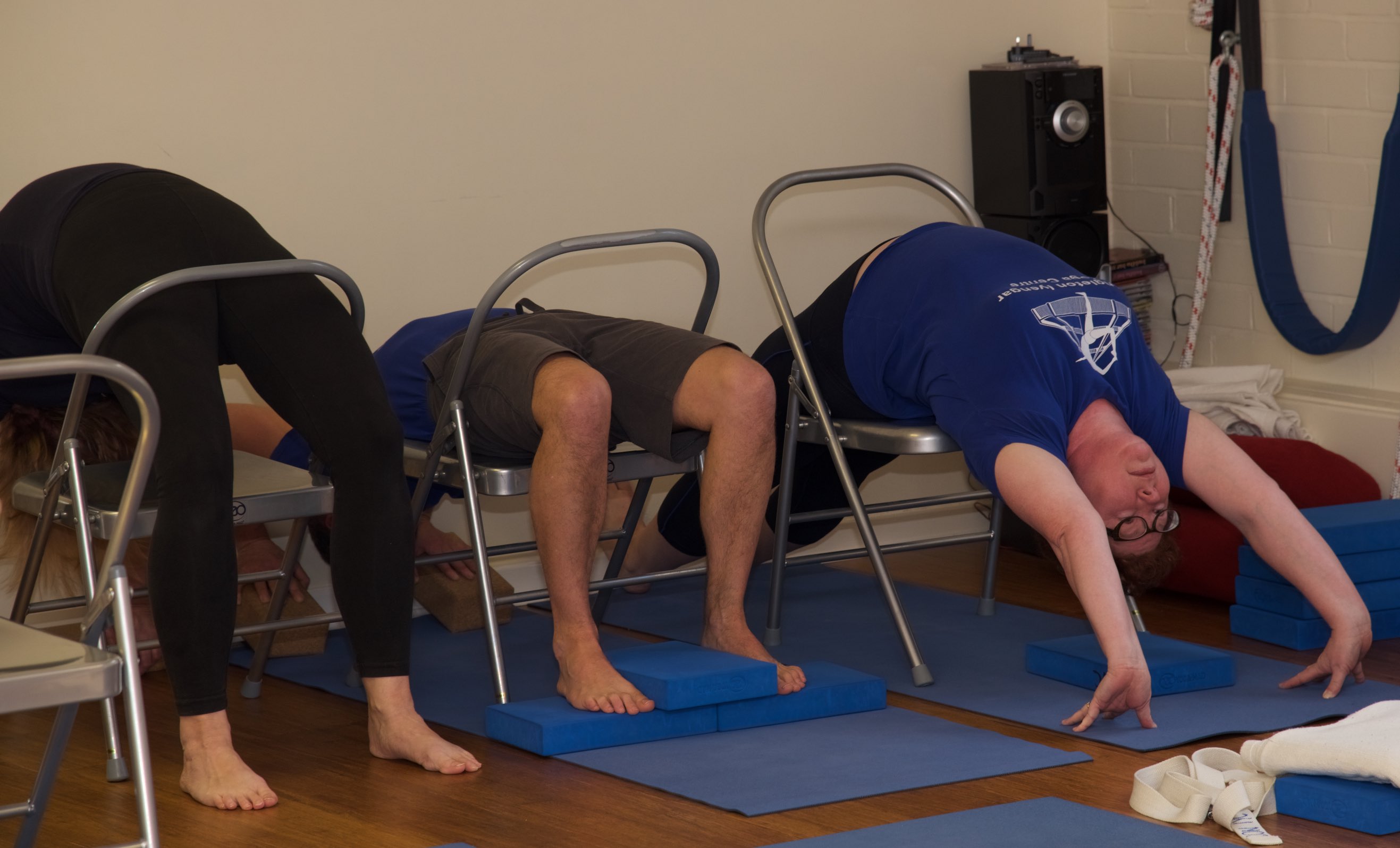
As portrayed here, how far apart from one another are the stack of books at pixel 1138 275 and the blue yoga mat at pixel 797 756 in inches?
83.3

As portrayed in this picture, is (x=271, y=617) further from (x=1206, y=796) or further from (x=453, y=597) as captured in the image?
(x=1206, y=796)

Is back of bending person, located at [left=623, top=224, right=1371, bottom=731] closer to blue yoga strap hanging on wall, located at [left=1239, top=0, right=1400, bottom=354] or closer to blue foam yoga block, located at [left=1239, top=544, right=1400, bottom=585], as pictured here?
blue foam yoga block, located at [left=1239, top=544, right=1400, bottom=585]

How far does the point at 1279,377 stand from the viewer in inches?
170

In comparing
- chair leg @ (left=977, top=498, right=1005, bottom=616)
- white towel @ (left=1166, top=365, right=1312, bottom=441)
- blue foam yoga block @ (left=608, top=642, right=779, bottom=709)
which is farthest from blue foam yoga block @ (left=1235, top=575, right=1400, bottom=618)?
blue foam yoga block @ (left=608, top=642, right=779, bottom=709)

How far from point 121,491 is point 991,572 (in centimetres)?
187

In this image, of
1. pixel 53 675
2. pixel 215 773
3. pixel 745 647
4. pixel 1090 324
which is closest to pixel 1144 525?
pixel 1090 324

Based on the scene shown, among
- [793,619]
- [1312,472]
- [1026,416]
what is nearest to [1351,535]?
[1312,472]

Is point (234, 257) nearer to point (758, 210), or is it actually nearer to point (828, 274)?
point (758, 210)

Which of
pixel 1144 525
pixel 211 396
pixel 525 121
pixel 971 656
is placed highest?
pixel 525 121

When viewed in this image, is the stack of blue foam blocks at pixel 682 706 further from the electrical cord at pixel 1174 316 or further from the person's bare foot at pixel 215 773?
the electrical cord at pixel 1174 316

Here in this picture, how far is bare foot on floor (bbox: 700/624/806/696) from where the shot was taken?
9.55ft

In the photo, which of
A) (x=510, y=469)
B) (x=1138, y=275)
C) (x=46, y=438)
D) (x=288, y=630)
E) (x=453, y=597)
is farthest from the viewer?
(x=1138, y=275)

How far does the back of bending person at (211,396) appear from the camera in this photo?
2420 mm

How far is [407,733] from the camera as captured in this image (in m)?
2.66
